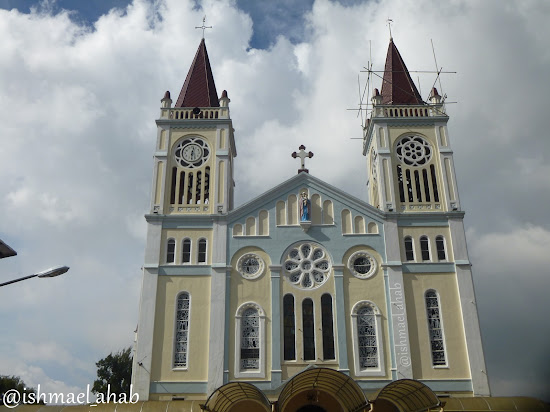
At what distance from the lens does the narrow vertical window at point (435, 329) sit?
2583 cm

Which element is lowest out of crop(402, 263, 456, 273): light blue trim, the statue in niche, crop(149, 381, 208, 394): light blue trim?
crop(149, 381, 208, 394): light blue trim

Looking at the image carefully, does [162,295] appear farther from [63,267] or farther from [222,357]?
[63,267]

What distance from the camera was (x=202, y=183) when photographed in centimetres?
3025

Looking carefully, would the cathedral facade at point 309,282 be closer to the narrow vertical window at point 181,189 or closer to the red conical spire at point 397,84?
the narrow vertical window at point 181,189

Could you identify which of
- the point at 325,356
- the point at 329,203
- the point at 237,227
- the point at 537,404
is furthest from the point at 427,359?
the point at 537,404

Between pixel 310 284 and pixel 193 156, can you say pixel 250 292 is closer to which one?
pixel 310 284

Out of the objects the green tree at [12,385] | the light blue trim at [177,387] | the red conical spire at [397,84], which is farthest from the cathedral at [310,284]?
the green tree at [12,385]

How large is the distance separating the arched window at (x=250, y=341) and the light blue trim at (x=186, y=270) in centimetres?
266

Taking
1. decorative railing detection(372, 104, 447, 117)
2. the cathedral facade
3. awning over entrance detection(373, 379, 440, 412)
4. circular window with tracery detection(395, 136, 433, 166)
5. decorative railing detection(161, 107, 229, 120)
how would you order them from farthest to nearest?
decorative railing detection(161, 107, 229, 120), decorative railing detection(372, 104, 447, 117), circular window with tracery detection(395, 136, 433, 166), the cathedral facade, awning over entrance detection(373, 379, 440, 412)

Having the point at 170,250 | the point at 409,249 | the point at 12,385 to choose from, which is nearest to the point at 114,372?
the point at 12,385

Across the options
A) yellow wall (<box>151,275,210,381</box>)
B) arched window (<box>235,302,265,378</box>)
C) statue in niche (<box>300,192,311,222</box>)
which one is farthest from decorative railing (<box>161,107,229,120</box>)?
arched window (<box>235,302,265,378</box>)

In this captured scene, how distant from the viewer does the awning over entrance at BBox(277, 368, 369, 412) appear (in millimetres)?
22172

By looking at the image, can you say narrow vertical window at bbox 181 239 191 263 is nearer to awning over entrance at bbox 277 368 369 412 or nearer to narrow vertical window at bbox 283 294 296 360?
narrow vertical window at bbox 283 294 296 360

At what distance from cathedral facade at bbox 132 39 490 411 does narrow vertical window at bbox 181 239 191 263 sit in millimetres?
60
